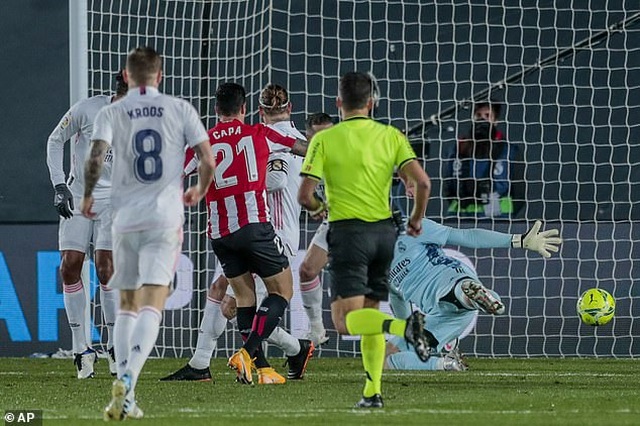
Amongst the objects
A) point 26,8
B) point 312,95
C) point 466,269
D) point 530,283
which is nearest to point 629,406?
point 466,269

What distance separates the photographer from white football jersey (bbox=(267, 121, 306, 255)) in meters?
10.0

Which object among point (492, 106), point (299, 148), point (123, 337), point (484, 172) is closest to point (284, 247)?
point (299, 148)

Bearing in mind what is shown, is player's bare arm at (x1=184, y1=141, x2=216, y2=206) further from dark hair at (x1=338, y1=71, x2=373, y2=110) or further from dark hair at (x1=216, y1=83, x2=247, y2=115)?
dark hair at (x1=216, y1=83, x2=247, y2=115)

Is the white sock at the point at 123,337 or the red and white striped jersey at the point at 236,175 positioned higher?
the red and white striped jersey at the point at 236,175

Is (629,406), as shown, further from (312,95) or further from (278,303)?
(312,95)

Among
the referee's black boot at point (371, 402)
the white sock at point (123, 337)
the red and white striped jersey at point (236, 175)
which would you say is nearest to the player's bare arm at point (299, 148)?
the red and white striped jersey at point (236, 175)

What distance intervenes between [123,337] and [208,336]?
272 centimetres

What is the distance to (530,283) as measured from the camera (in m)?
12.4

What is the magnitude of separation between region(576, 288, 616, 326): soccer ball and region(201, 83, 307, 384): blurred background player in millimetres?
3407

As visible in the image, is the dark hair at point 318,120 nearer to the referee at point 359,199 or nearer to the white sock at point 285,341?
the white sock at point 285,341

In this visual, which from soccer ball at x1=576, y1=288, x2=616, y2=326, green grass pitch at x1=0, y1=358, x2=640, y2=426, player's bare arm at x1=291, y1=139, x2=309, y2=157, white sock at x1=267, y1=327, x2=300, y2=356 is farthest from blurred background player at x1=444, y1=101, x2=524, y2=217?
player's bare arm at x1=291, y1=139, x2=309, y2=157

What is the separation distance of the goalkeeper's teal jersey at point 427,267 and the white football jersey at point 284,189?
0.86m

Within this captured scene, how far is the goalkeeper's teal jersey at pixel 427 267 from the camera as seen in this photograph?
10711 millimetres

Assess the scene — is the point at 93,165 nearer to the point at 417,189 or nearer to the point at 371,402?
the point at 417,189
